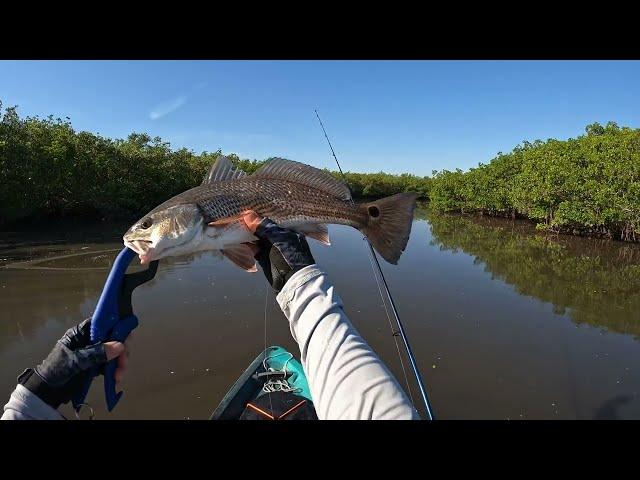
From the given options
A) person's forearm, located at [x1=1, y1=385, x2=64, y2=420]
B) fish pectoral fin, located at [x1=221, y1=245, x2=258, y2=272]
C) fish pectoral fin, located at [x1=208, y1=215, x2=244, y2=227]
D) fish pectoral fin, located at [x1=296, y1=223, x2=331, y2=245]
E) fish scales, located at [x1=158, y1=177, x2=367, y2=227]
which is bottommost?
person's forearm, located at [x1=1, y1=385, x2=64, y2=420]

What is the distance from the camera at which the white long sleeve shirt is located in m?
1.40

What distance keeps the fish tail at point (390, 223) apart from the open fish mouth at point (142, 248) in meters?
1.50

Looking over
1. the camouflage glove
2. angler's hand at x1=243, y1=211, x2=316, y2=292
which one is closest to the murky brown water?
angler's hand at x1=243, y1=211, x2=316, y2=292

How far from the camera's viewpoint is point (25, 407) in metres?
1.67

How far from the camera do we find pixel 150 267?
2354 mm

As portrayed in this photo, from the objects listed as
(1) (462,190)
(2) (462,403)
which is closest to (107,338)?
(2) (462,403)

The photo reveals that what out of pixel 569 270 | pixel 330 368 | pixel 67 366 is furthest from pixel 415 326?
pixel 569 270

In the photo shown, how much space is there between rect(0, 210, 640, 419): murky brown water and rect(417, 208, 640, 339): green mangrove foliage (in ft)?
0.26

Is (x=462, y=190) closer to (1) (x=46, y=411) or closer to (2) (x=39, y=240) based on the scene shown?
(2) (x=39, y=240)

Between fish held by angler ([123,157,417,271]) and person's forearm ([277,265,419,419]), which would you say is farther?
fish held by angler ([123,157,417,271])

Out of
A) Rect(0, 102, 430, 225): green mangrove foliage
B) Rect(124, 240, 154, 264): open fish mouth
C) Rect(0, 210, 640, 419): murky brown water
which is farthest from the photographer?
Rect(0, 102, 430, 225): green mangrove foliage

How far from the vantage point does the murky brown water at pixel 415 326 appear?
20.0ft

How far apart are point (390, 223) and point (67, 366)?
216 cm

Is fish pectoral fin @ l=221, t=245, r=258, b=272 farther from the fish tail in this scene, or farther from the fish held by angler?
the fish tail
